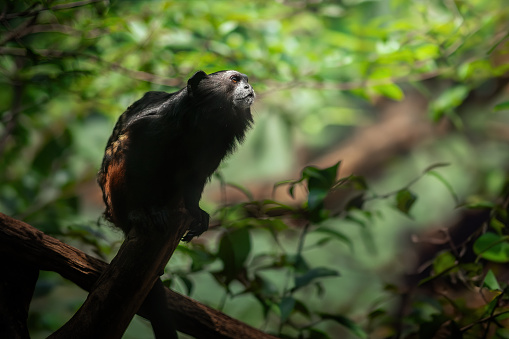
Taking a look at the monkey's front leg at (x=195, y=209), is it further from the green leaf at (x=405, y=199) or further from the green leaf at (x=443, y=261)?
the green leaf at (x=443, y=261)

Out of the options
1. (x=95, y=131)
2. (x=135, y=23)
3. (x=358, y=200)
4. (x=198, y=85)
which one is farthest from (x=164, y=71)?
(x=95, y=131)

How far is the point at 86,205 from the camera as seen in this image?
4.48m

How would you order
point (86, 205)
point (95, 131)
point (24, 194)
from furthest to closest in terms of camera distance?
point (86, 205) < point (95, 131) < point (24, 194)

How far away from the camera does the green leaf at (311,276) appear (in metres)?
1.96

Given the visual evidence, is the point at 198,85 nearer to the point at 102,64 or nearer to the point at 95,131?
the point at 102,64

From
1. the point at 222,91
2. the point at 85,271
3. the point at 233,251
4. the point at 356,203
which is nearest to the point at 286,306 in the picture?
the point at 233,251

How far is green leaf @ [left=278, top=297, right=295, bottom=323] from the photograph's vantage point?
183cm

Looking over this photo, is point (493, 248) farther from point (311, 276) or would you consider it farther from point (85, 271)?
point (85, 271)

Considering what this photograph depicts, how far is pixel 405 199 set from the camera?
197cm

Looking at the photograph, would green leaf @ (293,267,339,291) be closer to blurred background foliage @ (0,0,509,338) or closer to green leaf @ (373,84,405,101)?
blurred background foliage @ (0,0,509,338)

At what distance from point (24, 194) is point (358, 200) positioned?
2.15 meters

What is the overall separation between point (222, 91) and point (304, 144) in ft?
11.8

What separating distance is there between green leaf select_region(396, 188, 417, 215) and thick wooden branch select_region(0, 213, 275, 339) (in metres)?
0.84

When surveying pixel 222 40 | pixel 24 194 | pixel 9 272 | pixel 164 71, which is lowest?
pixel 9 272
